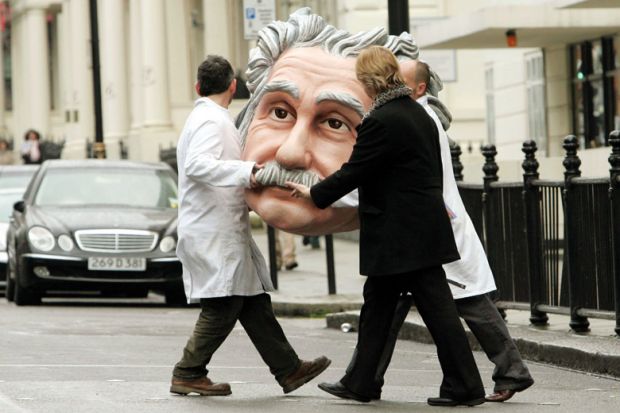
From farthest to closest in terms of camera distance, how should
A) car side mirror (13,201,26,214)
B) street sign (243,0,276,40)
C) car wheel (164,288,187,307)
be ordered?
street sign (243,0,276,40) → car wheel (164,288,187,307) → car side mirror (13,201,26,214)

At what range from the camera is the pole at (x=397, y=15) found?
1680 cm

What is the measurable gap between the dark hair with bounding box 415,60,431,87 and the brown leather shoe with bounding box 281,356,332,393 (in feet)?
5.38

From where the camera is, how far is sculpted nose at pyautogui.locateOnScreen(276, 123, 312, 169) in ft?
32.6

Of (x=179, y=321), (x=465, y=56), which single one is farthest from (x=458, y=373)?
(x=465, y=56)

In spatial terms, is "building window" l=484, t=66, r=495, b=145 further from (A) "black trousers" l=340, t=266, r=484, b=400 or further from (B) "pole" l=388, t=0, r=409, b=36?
(A) "black trousers" l=340, t=266, r=484, b=400

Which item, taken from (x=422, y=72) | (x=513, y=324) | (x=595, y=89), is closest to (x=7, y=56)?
(x=595, y=89)

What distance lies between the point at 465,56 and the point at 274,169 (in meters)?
27.7

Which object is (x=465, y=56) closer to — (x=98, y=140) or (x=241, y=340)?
(x=98, y=140)

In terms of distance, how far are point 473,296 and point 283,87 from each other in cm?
157

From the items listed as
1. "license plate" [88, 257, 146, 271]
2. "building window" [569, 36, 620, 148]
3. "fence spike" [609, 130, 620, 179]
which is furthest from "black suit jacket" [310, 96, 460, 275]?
"building window" [569, 36, 620, 148]

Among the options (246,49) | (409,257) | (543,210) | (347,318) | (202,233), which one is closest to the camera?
(409,257)

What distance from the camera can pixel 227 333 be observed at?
34.3 ft

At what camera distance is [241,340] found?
15.3 meters

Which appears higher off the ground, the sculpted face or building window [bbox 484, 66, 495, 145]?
building window [bbox 484, 66, 495, 145]
